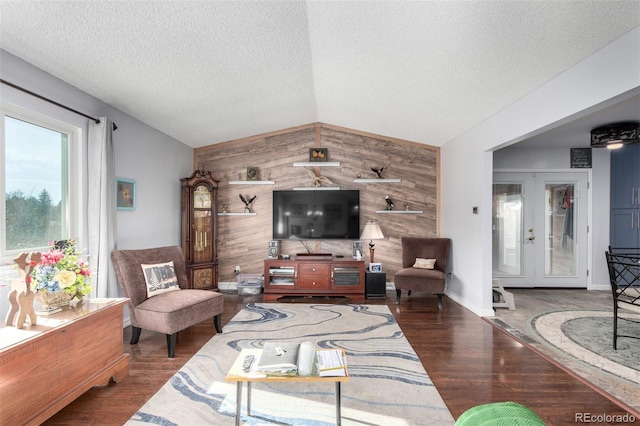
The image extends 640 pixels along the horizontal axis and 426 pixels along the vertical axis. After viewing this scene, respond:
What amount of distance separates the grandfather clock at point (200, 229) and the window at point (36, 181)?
1.79m

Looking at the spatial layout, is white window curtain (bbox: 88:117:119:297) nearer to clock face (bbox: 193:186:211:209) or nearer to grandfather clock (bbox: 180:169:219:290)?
grandfather clock (bbox: 180:169:219:290)

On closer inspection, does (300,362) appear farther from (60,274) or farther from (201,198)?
(201,198)

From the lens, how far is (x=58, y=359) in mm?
1861

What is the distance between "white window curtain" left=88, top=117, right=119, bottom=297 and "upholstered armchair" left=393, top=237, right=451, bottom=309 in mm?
3475

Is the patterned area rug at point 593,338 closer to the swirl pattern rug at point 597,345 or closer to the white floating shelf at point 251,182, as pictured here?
the swirl pattern rug at point 597,345

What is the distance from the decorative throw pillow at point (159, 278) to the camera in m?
3.12

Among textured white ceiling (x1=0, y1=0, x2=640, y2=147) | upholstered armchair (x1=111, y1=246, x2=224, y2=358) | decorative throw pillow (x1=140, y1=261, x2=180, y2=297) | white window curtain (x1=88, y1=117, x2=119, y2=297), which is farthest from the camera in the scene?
decorative throw pillow (x1=140, y1=261, x2=180, y2=297)

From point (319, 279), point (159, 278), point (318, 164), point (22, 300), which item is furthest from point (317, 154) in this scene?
point (22, 300)

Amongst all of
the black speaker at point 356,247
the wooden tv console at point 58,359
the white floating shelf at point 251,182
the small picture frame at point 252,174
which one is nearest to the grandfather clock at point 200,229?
the white floating shelf at point 251,182

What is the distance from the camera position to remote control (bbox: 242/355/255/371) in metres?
1.76

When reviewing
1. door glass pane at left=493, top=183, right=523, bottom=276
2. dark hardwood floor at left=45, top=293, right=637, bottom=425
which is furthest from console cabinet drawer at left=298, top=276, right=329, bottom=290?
door glass pane at left=493, top=183, right=523, bottom=276

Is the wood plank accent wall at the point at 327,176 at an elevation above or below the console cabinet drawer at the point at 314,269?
above

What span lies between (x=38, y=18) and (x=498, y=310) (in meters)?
5.32

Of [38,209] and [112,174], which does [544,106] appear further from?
[38,209]
